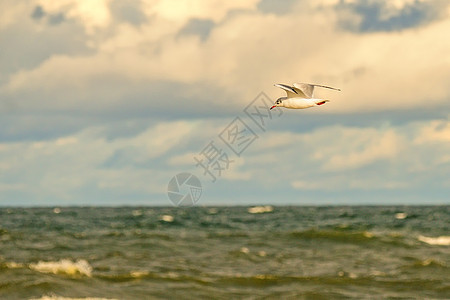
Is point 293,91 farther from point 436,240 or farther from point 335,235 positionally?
point 436,240

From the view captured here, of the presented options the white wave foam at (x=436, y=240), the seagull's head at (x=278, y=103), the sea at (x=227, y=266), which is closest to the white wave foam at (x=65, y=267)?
the sea at (x=227, y=266)

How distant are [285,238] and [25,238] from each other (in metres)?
11.3

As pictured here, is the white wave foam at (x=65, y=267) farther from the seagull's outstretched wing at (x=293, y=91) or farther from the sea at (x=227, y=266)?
the seagull's outstretched wing at (x=293, y=91)

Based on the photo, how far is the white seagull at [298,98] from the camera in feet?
34.2

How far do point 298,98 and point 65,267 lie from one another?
1327cm

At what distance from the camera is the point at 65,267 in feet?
71.3

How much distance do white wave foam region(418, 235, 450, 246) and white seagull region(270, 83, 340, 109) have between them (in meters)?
20.1

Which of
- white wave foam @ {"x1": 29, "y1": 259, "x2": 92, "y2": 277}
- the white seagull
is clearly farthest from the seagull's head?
white wave foam @ {"x1": 29, "y1": 259, "x2": 92, "y2": 277}

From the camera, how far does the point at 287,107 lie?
1074 cm

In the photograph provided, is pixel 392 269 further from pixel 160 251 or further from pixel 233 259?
pixel 160 251

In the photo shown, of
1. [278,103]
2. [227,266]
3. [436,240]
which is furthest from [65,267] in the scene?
[436,240]

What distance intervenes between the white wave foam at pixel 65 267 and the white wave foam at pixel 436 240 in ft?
47.9

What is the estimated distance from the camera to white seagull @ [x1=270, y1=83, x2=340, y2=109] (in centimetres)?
1041

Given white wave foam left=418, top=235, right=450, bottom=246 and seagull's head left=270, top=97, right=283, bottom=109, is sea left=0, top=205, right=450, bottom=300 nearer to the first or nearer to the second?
white wave foam left=418, top=235, right=450, bottom=246
